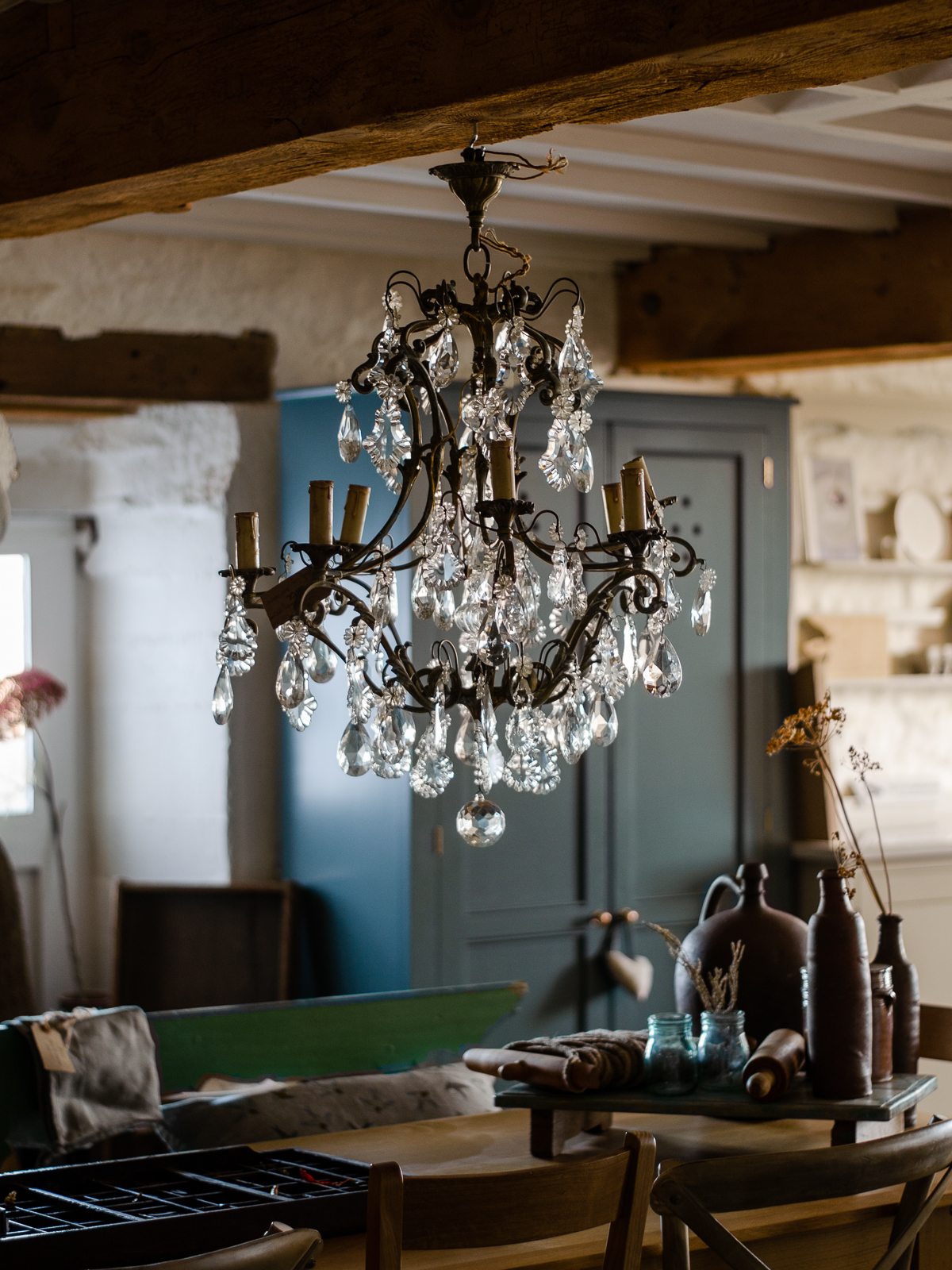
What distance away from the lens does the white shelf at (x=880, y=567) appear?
5.16m

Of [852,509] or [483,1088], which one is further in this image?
[852,509]

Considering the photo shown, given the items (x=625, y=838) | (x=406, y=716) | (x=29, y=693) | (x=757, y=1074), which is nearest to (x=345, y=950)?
(x=625, y=838)

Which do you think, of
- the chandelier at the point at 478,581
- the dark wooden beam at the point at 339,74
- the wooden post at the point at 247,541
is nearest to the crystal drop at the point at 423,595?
the chandelier at the point at 478,581

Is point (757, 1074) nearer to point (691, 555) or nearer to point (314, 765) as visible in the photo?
point (691, 555)

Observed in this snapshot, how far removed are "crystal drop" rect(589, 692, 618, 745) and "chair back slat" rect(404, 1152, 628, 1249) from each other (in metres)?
0.61

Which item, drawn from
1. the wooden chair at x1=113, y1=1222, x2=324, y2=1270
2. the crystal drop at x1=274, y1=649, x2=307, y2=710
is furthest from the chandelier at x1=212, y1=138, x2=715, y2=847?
the wooden chair at x1=113, y1=1222, x2=324, y2=1270

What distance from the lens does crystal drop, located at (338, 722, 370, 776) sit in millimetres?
2225

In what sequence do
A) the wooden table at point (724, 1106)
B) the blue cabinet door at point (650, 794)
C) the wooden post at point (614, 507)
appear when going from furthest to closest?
the blue cabinet door at point (650, 794) → the wooden table at point (724, 1106) → the wooden post at point (614, 507)

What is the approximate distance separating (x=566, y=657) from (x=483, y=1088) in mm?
1288

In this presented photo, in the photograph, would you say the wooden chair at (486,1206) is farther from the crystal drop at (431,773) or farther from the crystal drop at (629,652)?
the crystal drop at (629,652)

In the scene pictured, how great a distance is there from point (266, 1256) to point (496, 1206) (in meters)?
0.29

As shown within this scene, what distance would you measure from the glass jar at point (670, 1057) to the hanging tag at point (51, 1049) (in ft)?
3.47

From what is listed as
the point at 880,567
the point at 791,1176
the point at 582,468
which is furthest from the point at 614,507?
the point at 880,567

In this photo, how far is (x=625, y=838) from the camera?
15.2 ft
